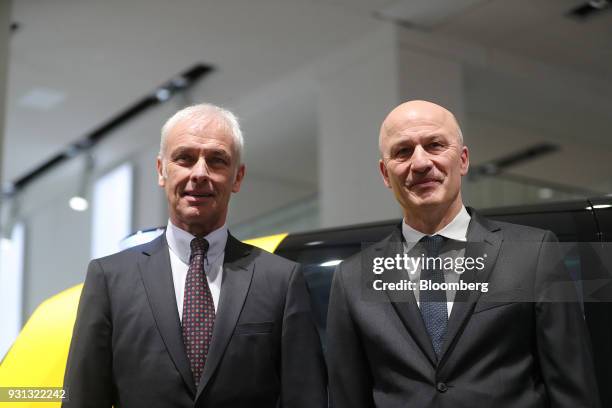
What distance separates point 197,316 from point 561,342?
2.68 feet

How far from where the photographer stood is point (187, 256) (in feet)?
7.57

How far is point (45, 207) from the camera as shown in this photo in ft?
34.8

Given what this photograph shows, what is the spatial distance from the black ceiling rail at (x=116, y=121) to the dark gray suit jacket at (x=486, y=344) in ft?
18.2

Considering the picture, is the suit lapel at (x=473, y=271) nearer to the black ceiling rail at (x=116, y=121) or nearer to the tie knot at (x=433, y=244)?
the tie knot at (x=433, y=244)

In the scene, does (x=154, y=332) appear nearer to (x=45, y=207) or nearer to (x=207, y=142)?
(x=207, y=142)

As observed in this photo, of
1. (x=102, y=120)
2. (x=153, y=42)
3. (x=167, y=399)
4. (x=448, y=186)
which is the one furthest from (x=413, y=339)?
(x=102, y=120)

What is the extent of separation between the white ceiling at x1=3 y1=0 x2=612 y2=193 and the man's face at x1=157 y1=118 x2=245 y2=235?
411 cm

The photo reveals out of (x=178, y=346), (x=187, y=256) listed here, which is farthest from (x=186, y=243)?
(x=178, y=346)

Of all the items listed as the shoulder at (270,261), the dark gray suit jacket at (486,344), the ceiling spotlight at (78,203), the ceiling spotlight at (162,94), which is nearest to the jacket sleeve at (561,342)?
the dark gray suit jacket at (486,344)

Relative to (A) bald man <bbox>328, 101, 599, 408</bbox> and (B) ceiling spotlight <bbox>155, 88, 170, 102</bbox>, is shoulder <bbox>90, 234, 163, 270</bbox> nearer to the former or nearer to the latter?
(A) bald man <bbox>328, 101, 599, 408</bbox>

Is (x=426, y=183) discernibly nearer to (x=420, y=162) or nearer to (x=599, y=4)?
(x=420, y=162)

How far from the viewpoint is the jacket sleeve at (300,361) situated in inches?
84.8

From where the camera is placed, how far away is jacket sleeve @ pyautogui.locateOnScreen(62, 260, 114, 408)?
2146 millimetres

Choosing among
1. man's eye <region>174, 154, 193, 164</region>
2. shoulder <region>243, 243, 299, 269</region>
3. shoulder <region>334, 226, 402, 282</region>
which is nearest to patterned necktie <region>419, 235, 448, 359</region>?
shoulder <region>334, 226, 402, 282</region>
